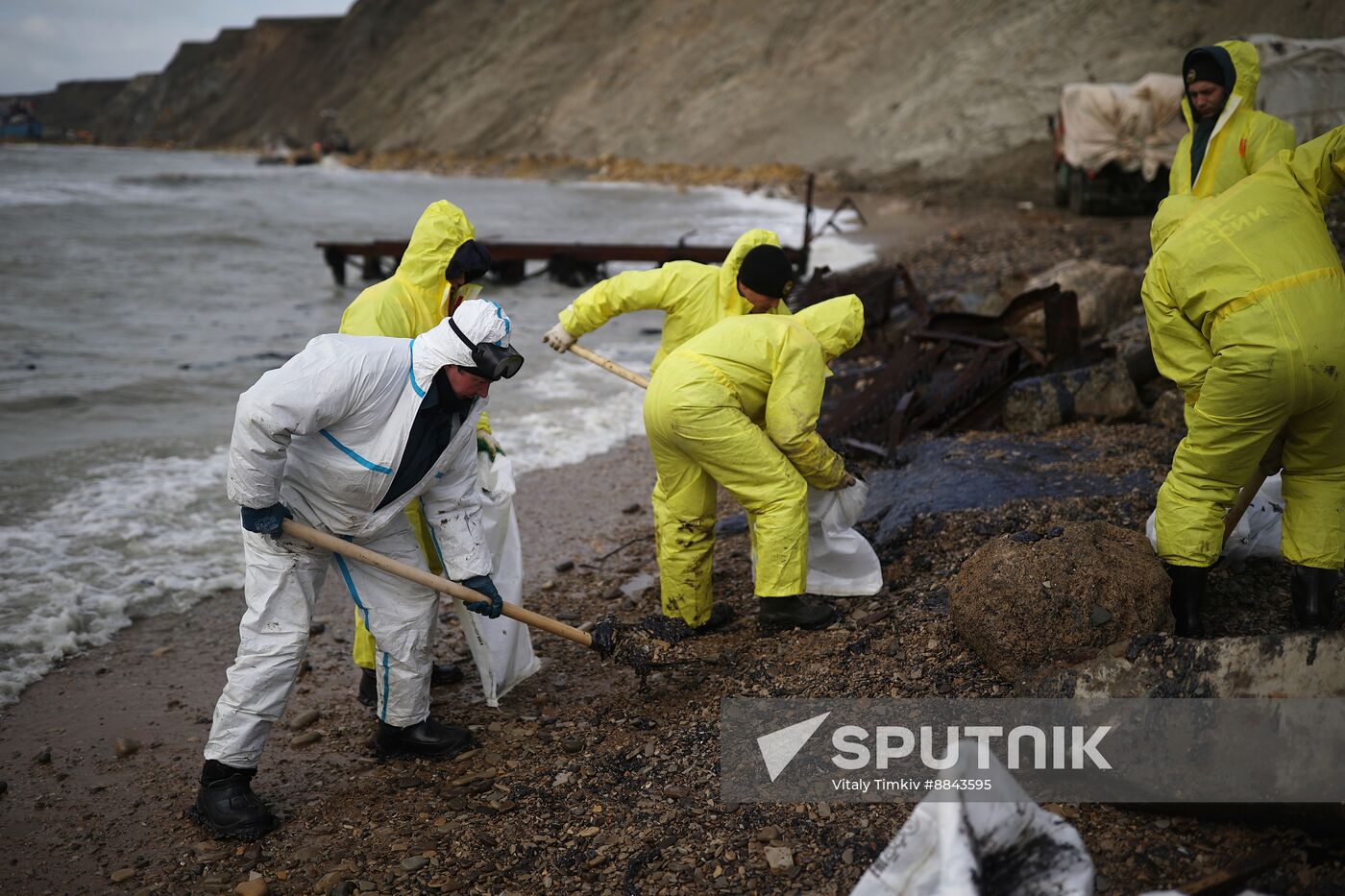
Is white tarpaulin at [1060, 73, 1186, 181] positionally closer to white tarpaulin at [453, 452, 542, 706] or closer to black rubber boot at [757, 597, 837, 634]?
black rubber boot at [757, 597, 837, 634]

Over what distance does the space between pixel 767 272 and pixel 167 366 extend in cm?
885

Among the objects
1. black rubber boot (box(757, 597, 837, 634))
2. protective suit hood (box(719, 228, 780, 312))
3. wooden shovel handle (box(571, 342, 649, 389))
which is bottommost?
black rubber boot (box(757, 597, 837, 634))

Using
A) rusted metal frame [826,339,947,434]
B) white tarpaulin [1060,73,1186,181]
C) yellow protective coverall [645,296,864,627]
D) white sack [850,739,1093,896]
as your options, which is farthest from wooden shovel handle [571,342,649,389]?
white tarpaulin [1060,73,1186,181]

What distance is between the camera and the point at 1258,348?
3113 millimetres

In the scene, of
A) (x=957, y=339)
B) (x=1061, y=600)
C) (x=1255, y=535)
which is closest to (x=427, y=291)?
(x=1061, y=600)

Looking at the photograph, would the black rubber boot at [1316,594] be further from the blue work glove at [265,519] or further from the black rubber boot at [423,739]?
the blue work glove at [265,519]

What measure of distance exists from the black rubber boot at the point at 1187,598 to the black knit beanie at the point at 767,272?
5.95ft

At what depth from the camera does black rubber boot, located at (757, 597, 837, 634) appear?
163 inches

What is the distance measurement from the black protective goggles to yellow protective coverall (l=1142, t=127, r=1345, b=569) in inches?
85.9

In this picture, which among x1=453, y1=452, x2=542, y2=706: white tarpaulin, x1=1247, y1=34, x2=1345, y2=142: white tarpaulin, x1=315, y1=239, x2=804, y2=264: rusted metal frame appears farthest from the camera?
x1=1247, y1=34, x2=1345, y2=142: white tarpaulin

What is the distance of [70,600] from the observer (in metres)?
5.23

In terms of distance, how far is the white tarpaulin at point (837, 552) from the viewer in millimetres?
4395

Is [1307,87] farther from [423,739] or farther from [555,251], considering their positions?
[423,739]

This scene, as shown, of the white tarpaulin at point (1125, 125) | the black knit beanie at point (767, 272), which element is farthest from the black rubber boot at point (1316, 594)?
the white tarpaulin at point (1125, 125)
